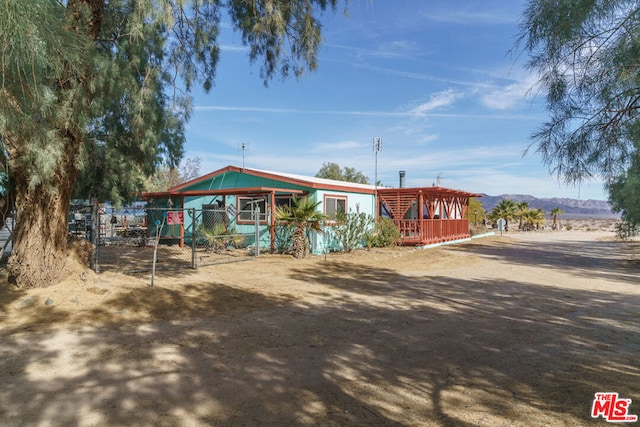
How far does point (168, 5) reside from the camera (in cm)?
559

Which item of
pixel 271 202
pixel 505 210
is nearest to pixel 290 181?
pixel 271 202

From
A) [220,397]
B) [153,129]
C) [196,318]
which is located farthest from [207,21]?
[220,397]

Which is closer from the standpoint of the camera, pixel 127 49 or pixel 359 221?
pixel 127 49

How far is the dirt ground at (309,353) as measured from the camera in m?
3.27

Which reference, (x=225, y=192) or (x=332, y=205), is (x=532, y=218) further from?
(x=225, y=192)

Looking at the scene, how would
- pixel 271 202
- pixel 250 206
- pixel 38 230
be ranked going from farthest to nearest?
pixel 250 206, pixel 271 202, pixel 38 230

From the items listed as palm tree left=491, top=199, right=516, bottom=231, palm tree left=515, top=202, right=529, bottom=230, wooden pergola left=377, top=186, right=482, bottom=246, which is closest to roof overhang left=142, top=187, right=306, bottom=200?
wooden pergola left=377, top=186, right=482, bottom=246

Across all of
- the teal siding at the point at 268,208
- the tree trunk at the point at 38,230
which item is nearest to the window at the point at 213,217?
the teal siding at the point at 268,208

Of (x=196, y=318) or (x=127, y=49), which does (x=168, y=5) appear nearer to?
(x=127, y=49)

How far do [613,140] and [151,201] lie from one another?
19.3m

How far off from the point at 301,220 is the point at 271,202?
1960 mm

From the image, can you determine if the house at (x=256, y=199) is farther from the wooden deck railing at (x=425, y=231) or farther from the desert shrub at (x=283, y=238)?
the wooden deck railing at (x=425, y=231)

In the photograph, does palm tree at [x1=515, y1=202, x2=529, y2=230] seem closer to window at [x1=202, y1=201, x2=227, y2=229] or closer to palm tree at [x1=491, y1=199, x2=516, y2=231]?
palm tree at [x1=491, y1=199, x2=516, y2=231]

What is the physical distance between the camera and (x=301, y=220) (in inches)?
534
